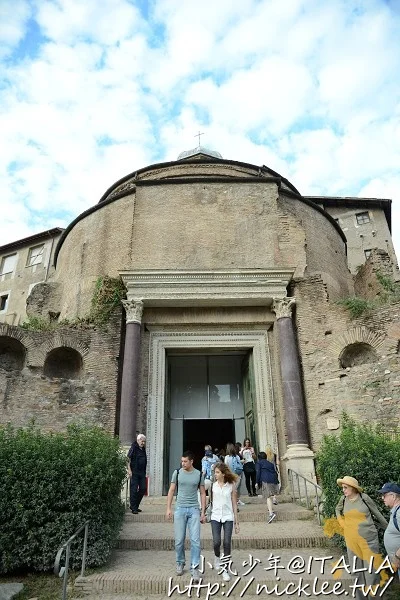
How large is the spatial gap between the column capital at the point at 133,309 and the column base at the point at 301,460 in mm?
5872

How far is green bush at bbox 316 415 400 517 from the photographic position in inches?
248

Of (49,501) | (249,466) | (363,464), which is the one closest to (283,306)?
(249,466)

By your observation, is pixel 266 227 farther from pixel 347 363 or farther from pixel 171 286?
pixel 347 363

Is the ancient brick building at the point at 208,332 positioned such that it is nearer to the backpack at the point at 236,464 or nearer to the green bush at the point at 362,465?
the backpack at the point at 236,464

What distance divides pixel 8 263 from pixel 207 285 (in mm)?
22911

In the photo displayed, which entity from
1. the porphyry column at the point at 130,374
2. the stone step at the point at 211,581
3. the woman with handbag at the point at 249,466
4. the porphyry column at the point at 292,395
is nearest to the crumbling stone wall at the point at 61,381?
the porphyry column at the point at 130,374

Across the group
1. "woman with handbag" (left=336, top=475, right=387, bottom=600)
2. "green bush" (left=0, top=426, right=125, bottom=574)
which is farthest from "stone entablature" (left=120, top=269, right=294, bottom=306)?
"woman with handbag" (left=336, top=475, right=387, bottom=600)

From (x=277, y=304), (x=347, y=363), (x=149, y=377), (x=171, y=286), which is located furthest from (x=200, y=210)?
(x=347, y=363)

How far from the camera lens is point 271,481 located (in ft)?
31.5

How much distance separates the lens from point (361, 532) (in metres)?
4.83

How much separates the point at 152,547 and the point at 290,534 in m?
2.32

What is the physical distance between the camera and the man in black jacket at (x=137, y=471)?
8.72 m

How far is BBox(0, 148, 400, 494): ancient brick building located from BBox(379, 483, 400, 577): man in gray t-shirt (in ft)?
24.4

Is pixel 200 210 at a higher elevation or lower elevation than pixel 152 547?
higher
